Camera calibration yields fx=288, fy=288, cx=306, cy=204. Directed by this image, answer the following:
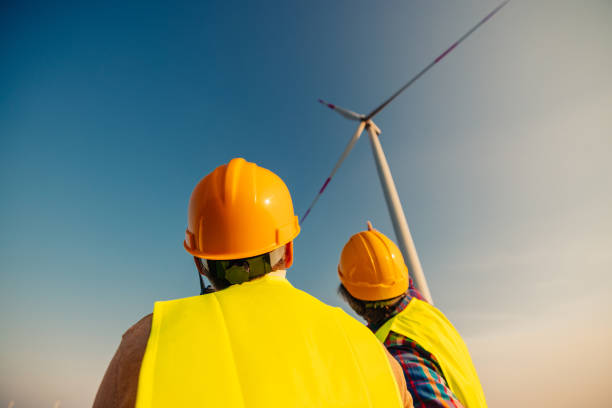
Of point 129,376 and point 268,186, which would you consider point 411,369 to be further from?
point 129,376

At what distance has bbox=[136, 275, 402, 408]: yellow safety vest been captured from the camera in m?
1.58

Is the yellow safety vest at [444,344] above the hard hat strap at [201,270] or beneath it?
beneath

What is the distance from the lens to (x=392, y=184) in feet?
52.6

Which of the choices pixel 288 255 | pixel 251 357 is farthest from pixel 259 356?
pixel 288 255

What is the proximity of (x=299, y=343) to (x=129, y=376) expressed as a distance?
3.21 feet

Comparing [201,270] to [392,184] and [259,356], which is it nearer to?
[259,356]

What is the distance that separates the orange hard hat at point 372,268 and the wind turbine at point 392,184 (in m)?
7.31

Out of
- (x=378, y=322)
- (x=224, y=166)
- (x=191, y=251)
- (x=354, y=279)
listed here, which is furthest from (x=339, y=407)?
(x=354, y=279)

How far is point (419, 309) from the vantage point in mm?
4441

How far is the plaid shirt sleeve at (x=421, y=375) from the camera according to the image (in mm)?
3055

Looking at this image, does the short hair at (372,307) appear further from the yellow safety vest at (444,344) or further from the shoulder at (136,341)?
the shoulder at (136,341)

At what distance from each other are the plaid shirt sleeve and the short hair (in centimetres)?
97

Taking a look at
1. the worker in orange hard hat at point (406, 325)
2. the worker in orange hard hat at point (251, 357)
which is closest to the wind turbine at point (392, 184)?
the worker in orange hard hat at point (406, 325)

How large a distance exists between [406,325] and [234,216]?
2.82 m
